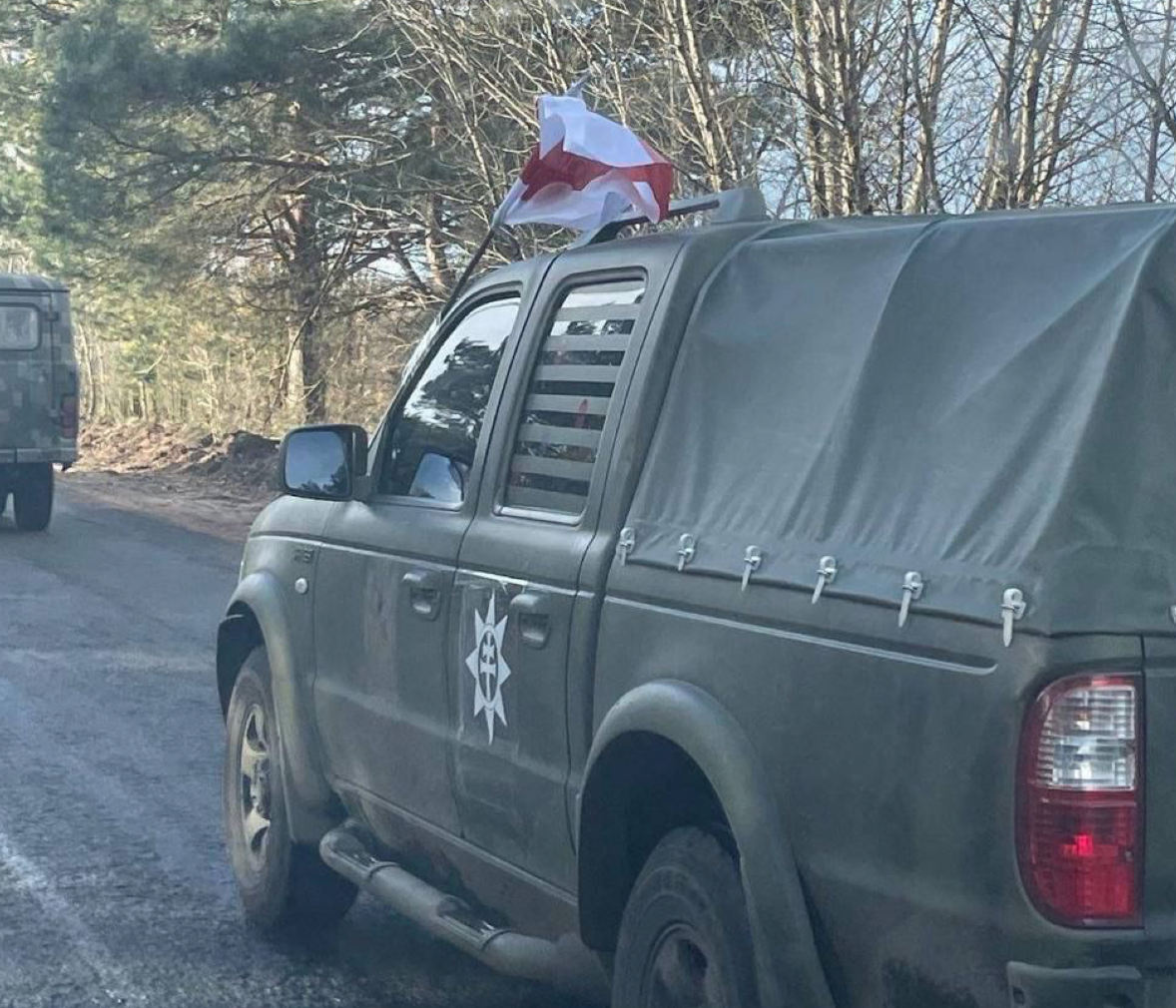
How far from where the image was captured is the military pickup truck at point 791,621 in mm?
2824

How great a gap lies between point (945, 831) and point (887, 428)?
712 millimetres

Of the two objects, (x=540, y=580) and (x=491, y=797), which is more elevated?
(x=540, y=580)

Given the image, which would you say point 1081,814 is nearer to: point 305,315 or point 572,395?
point 572,395

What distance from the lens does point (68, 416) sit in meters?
18.4

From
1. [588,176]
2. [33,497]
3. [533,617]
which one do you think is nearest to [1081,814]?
[533,617]

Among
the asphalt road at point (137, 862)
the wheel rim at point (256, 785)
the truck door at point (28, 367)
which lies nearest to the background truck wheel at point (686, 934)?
the asphalt road at point (137, 862)

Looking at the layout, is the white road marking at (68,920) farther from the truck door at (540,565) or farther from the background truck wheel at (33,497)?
the background truck wheel at (33,497)

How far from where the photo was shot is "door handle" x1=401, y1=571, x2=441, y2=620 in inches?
179

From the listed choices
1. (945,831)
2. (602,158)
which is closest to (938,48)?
(602,158)

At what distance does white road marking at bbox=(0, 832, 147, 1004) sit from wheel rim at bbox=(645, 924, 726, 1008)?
1.87 m

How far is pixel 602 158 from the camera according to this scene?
4.90m

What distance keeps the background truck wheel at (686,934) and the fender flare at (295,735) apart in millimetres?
1736

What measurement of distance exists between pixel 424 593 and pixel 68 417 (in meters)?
14.5

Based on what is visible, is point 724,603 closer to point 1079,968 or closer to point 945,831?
point 945,831
